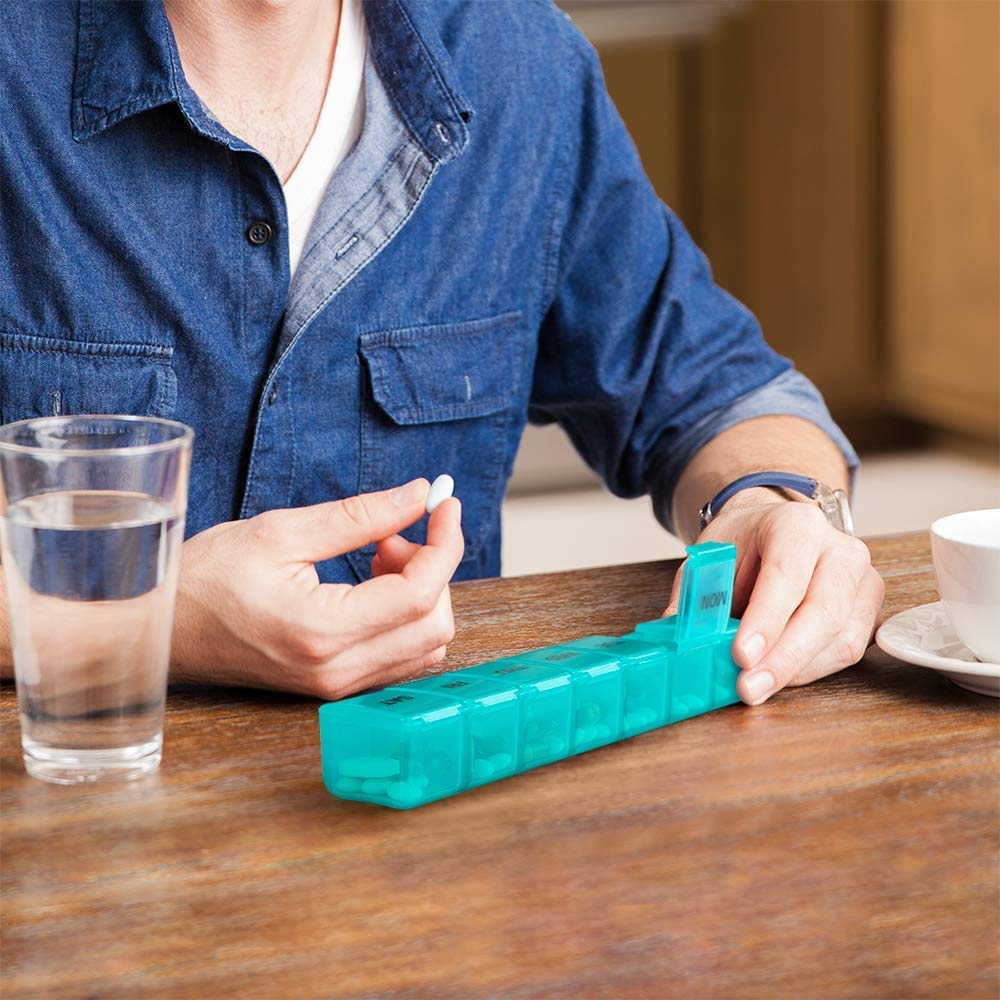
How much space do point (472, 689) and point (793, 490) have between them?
17.5 inches

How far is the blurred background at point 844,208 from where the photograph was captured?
322 cm

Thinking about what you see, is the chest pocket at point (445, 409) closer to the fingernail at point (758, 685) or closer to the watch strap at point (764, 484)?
the watch strap at point (764, 484)

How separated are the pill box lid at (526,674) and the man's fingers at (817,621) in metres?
0.13

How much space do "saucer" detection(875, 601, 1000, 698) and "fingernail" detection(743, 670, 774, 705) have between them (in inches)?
2.8

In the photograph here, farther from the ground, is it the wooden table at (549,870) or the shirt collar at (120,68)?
the shirt collar at (120,68)

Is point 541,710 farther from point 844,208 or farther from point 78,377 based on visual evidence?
point 844,208

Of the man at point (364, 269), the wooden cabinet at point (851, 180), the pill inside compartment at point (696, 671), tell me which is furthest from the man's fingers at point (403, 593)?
the wooden cabinet at point (851, 180)

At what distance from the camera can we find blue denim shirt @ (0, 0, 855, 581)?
1.10 meters

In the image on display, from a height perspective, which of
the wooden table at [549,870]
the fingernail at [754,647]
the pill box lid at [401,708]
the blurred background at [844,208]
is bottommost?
the blurred background at [844,208]

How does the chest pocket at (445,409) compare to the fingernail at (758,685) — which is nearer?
the fingernail at (758,685)

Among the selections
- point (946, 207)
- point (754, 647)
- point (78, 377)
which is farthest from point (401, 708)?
point (946, 207)

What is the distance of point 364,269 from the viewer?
46.4 inches

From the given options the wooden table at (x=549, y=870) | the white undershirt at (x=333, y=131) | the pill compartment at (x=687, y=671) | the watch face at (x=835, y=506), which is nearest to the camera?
the wooden table at (x=549, y=870)

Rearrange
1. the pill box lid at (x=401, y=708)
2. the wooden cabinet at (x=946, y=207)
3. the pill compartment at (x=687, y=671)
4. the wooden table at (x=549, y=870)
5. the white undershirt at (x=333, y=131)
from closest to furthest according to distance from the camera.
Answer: the wooden table at (x=549, y=870), the pill box lid at (x=401, y=708), the pill compartment at (x=687, y=671), the white undershirt at (x=333, y=131), the wooden cabinet at (x=946, y=207)
